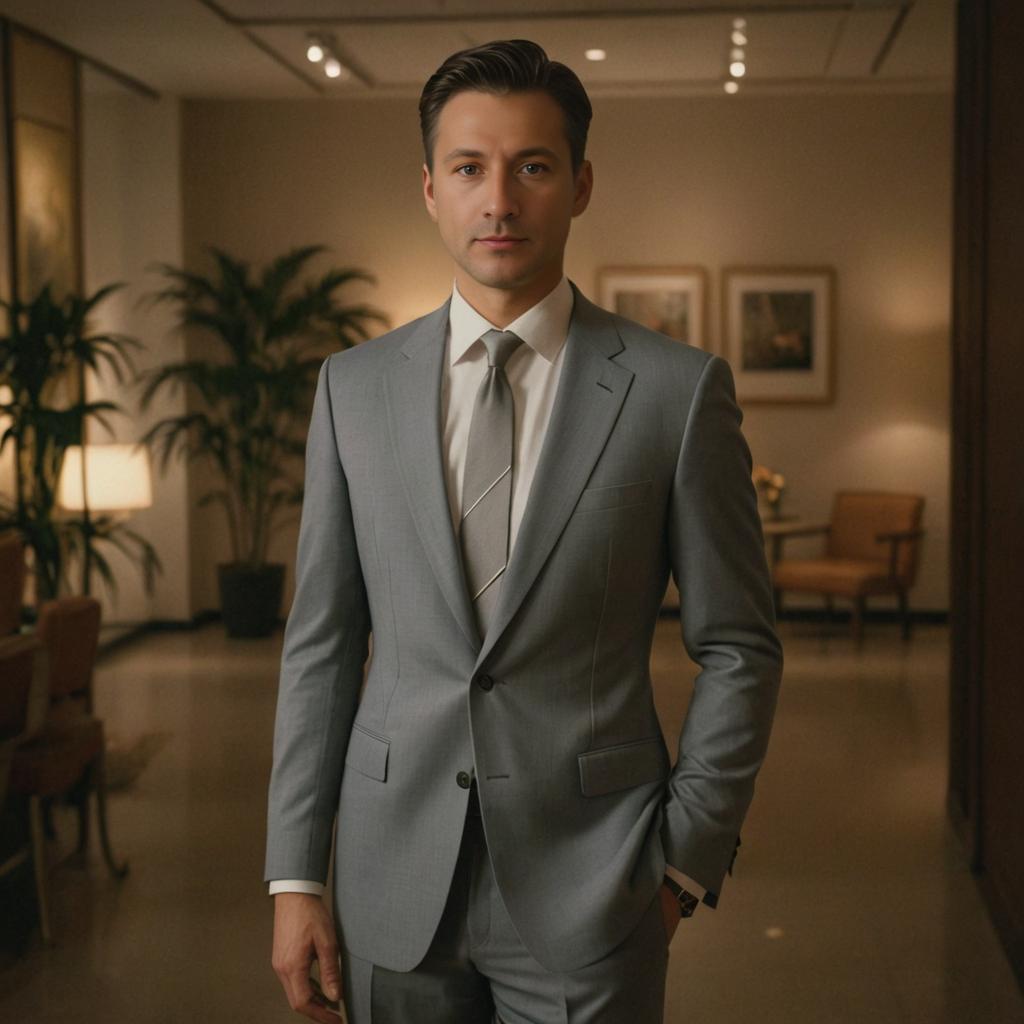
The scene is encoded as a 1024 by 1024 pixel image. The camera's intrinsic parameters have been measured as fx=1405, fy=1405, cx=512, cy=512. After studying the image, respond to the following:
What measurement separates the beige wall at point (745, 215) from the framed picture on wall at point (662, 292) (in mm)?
77

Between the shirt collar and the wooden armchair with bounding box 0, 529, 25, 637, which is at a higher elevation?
the shirt collar

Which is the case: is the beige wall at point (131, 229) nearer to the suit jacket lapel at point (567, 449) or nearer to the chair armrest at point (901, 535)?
the chair armrest at point (901, 535)

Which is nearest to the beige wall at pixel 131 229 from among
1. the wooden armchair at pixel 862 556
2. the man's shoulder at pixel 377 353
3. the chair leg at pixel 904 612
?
the wooden armchair at pixel 862 556

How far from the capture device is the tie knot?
1.54 m

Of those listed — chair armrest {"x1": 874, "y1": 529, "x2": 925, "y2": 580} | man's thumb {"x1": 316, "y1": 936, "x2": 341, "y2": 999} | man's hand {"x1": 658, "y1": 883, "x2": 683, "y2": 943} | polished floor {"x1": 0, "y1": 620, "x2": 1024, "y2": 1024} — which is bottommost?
polished floor {"x1": 0, "y1": 620, "x2": 1024, "y2": 1024}

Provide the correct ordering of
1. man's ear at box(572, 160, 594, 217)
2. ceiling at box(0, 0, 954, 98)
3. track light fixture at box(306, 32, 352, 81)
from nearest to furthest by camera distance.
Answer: man's ear at box(572, 160, 594, 217)
ceiling at box(0, 0, 954, 98)
track light fixture at box(306, 32, 352, 81)

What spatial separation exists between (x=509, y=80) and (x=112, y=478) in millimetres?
5997

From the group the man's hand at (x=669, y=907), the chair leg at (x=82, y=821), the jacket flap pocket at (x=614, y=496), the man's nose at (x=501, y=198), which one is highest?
the man's nose at (x=501, y=198)

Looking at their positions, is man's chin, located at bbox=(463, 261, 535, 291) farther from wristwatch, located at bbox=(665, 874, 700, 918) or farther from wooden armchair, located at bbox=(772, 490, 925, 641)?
wooden armchair, located at bbox=(772, 490, 925, 641)

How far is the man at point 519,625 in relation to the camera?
4.88 ft

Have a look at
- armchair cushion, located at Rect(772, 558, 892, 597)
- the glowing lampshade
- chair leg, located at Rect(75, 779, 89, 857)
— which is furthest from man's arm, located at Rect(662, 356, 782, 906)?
armchair cushion, located at Rect(772, 558, 892, 597)

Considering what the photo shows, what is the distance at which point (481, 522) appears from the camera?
1.52 meters

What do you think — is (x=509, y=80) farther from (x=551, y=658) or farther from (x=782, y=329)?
(x=782, y=329)

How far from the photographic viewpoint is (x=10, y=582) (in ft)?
14.6
